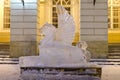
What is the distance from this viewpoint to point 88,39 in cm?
2052

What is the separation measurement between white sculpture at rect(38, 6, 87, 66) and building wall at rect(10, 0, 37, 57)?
8.69 meters

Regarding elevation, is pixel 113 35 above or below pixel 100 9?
below

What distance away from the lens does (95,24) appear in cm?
2048

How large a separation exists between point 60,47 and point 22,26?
29.9 feet

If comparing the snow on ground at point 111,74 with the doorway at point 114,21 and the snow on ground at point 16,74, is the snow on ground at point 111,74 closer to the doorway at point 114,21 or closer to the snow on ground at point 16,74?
the snow on ground at point 16,74

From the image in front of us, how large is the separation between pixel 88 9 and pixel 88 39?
181cm

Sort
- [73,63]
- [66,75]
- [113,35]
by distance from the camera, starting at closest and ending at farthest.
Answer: [66,75], [73,63], [113,35]

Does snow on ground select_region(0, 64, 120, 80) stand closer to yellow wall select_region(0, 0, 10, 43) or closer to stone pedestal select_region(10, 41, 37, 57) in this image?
stone pedestal select_region(10, 41, 37, 57)

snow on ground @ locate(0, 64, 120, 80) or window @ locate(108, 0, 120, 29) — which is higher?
window @ locate(108, 0, 120, 29)

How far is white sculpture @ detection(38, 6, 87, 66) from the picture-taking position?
11.9 metres

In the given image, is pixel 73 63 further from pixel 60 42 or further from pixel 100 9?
pixel 100 9

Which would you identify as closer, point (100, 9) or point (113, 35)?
point (100, 9)

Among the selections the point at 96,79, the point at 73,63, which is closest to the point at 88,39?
the point at 73,63

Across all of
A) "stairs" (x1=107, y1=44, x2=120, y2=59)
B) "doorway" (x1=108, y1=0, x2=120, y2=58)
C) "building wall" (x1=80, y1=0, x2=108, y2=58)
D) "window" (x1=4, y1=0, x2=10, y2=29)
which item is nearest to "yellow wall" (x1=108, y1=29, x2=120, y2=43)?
"doorway" (x1=108, y1=0, x2=120, y2=58)
